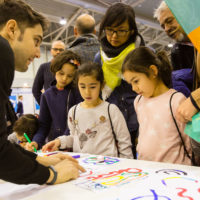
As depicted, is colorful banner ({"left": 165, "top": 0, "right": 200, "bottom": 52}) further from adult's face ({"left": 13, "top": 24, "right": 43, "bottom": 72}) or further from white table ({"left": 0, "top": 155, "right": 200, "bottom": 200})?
adult's face ({"left": 13, "top": 24, "right": 43, "bottom": 72})

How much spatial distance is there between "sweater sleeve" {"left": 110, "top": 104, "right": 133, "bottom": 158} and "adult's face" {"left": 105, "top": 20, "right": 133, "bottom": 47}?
414 mm

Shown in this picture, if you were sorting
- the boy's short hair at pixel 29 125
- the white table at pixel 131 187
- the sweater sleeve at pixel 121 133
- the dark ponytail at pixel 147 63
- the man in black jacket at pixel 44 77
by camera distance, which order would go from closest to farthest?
A: the white table at pixel 131 187, the dark ponytail at pixel 147 63, the sweater sleeve at pixel 121 133, the boy's short hair at pixel 29 125, the man in black jacket at pixel 44 77

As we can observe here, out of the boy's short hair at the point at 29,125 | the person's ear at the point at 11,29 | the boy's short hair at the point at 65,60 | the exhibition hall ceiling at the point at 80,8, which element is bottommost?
the boy's short hair at the point at 29,125

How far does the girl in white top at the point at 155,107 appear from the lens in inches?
37.2

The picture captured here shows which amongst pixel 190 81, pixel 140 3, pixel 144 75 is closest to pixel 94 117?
pixel 144 75

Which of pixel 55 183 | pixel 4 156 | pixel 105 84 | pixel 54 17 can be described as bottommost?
pixel 55 183

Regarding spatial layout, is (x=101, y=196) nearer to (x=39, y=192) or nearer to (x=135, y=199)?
(x=135, y=199)

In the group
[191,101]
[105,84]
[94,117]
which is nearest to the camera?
[191,101]

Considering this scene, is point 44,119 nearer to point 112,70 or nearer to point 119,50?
point 112,70

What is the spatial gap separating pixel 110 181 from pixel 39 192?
21 cm

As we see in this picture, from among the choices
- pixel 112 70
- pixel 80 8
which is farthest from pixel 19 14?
pixel 80 8

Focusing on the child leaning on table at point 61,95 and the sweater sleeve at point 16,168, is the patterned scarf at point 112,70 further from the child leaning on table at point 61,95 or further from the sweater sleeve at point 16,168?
the sweater sleeve at point 16,168

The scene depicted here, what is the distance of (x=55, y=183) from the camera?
2.20ft

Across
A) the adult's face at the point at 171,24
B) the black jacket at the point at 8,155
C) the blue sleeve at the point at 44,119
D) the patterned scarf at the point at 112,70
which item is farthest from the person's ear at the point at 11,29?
the adult's face at the point at 171,24
